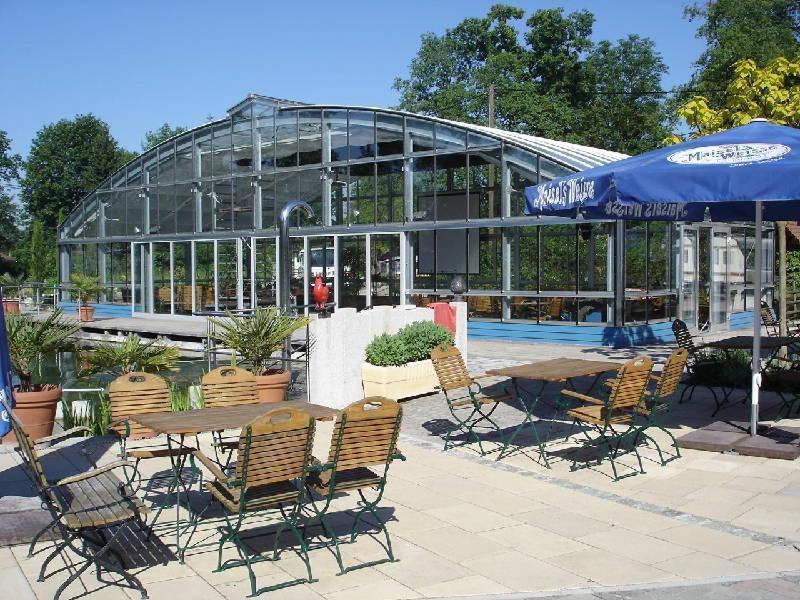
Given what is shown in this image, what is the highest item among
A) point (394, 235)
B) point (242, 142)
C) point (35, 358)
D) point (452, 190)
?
point (242, 142)

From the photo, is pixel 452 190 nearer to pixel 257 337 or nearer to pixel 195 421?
pixel 257 337

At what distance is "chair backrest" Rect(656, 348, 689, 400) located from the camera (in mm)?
7246

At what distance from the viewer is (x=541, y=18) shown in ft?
145

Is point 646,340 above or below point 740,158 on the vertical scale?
below

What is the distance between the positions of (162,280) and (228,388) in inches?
737

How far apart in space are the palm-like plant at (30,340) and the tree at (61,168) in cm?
4887

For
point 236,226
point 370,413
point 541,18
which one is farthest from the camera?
point 541,18

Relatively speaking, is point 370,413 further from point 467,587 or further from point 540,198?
point 540,198

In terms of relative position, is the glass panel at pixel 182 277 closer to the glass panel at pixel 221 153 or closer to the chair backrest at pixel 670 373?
the glass panel at pixel 221 153

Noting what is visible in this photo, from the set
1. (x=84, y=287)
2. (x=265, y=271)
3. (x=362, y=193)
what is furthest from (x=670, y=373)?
(x=84, y=287)

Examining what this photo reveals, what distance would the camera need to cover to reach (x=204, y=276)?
23594 mm

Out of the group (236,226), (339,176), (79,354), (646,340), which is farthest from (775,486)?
(236,226)

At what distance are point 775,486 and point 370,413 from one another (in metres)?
3.48

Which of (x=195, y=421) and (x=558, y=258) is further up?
(x=558, y=258)
